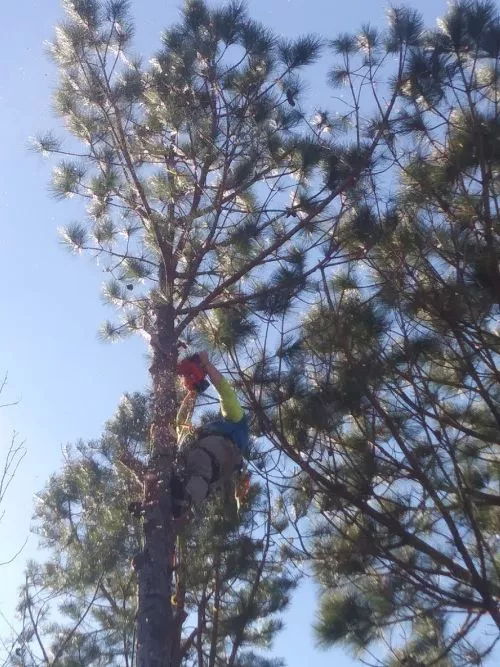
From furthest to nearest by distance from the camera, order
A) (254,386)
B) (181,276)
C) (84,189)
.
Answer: (84,189) < (181,276) < (254,386)

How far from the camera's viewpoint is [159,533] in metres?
5.27

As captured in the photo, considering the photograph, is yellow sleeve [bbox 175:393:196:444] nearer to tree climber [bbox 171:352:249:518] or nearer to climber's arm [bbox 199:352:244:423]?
tree climber [bbox 171:352:249:518]

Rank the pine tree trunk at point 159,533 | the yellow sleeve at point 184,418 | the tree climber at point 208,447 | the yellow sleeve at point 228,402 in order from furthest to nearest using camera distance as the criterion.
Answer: the yellow sleeve at point 184,418 → the yellow sleeve at point 228,402 → the tree climber at point 208,447 → the pine tree trunk at point 159,533

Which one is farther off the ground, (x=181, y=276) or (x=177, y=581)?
(x=181, y=276)

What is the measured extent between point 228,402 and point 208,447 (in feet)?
1.04

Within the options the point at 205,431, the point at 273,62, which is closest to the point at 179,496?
the point at 205,431

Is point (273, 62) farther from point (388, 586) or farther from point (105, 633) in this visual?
point (105, 633)

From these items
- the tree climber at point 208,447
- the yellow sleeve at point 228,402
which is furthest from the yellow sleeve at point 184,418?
the yellow sleeve at point 228,402

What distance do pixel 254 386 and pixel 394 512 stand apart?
1155mm

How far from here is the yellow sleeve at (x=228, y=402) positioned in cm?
567

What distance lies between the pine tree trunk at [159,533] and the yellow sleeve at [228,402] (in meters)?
0.29

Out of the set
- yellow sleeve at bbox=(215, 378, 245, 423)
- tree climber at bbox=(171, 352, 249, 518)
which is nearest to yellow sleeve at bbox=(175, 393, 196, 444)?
tree climber at bbox=(171, 352, 249, 518)

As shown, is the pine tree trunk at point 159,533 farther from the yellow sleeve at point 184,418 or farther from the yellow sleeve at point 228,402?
the yellow sleeve at point 228,402

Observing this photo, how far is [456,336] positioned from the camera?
5.87 meters
